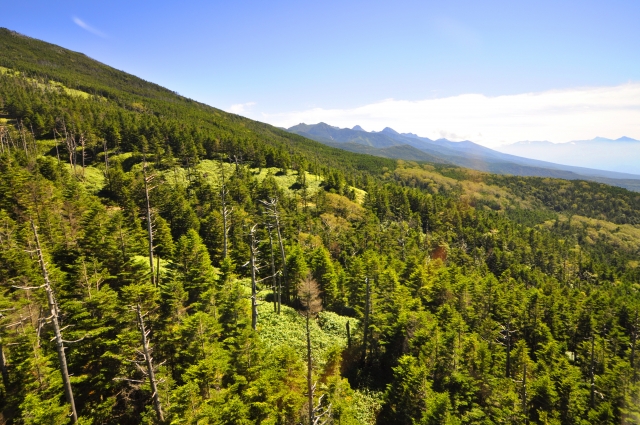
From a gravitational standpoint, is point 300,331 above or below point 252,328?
below

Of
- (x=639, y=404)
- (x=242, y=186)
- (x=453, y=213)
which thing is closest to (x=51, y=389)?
(x=639, y=404)

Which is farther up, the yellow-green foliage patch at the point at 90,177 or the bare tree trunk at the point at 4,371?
the yellow-green foliage patch at the point at 90,177

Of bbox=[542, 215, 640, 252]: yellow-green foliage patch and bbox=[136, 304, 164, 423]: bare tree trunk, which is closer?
bbox=[136, 304, 164, 423]: bare tree trunk

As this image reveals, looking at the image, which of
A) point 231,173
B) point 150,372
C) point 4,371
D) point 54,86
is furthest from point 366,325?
point 54,86

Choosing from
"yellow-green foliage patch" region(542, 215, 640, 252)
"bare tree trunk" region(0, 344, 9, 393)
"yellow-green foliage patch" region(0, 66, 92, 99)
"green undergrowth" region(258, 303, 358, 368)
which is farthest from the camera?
"yellow-green foliage patch" region(542, 215, 640, 252)

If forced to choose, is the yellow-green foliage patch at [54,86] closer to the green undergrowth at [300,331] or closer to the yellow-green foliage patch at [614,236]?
the green undergrowth at [300,331]

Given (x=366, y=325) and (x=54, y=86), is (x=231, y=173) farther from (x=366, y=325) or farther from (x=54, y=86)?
(x=54, y=86)

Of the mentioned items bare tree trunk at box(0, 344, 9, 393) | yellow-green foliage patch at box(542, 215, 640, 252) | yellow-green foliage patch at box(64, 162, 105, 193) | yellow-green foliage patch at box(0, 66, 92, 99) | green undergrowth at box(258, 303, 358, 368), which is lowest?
yellow-green foliage patch at box(542, 215, 640, 252)

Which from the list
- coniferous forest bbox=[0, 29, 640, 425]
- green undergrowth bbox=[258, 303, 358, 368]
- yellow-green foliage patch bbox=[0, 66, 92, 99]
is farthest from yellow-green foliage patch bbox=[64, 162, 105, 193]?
yellow-green foliage patch bbox=[0, 66, 92, 99]

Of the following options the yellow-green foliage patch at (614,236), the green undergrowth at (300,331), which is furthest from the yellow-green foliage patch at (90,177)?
the yellow-green foliage patch at (614,236)

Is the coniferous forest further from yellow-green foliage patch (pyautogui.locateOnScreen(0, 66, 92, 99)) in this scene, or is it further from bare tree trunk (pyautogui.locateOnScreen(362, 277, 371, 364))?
yellow-green foliage patch (pyautogui.locateOnScreen(0, 66, 92, 99))

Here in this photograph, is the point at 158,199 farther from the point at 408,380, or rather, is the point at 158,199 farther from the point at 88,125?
the point at 88,125
